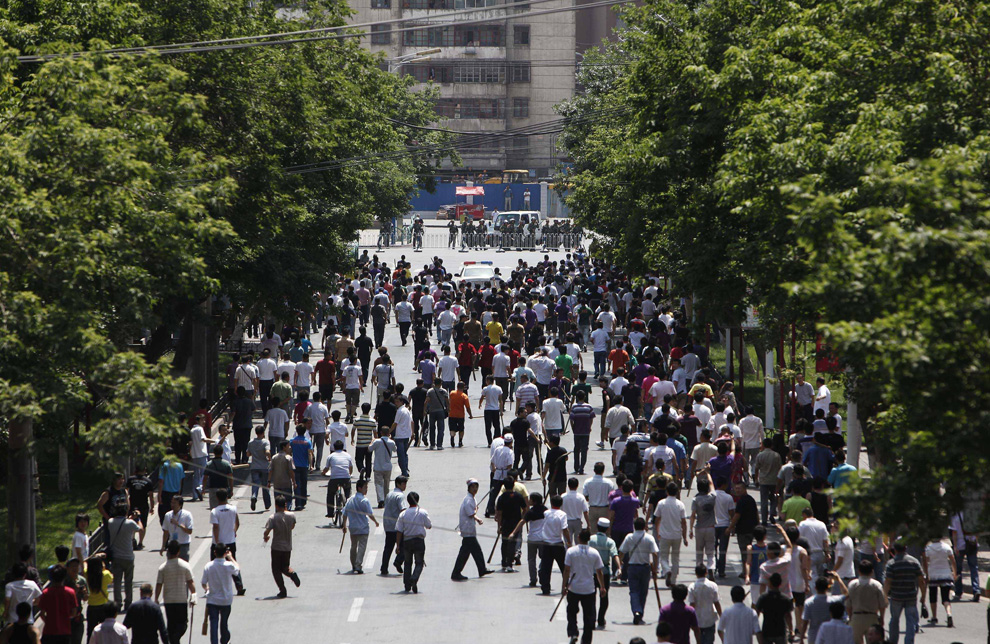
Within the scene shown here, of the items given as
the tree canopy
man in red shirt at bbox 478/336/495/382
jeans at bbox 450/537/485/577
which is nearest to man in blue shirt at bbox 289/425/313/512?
the tree canopy

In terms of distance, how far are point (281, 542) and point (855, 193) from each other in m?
8.10

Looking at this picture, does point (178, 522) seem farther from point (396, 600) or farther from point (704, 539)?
point (704, 539)

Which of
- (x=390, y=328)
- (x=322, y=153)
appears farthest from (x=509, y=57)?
(x=322, y=153)

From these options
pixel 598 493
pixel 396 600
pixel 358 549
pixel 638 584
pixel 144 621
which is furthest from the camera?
pixel 358 549

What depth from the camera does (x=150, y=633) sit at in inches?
520

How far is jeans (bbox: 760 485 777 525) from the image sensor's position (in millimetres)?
18297

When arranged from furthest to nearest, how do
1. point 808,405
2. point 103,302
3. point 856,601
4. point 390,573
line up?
point 808,405 < point 390,573 < point 103,302 < point 856,601

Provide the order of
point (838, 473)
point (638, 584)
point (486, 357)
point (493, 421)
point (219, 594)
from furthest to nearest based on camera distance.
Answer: point (486, 357), point (493, 421), point (838, 473), point (638, 584), point (219, 594)

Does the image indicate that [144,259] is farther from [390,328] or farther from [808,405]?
[390,328]

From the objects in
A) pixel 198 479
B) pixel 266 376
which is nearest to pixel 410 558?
pixel 198 479

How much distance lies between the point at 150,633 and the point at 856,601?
723 cm

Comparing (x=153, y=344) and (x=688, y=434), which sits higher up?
(x=153, y=344)

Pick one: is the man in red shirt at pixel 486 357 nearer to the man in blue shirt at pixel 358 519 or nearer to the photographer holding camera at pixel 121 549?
the man in blue shirt at pixel 358 519

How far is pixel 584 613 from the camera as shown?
46.0 ft
